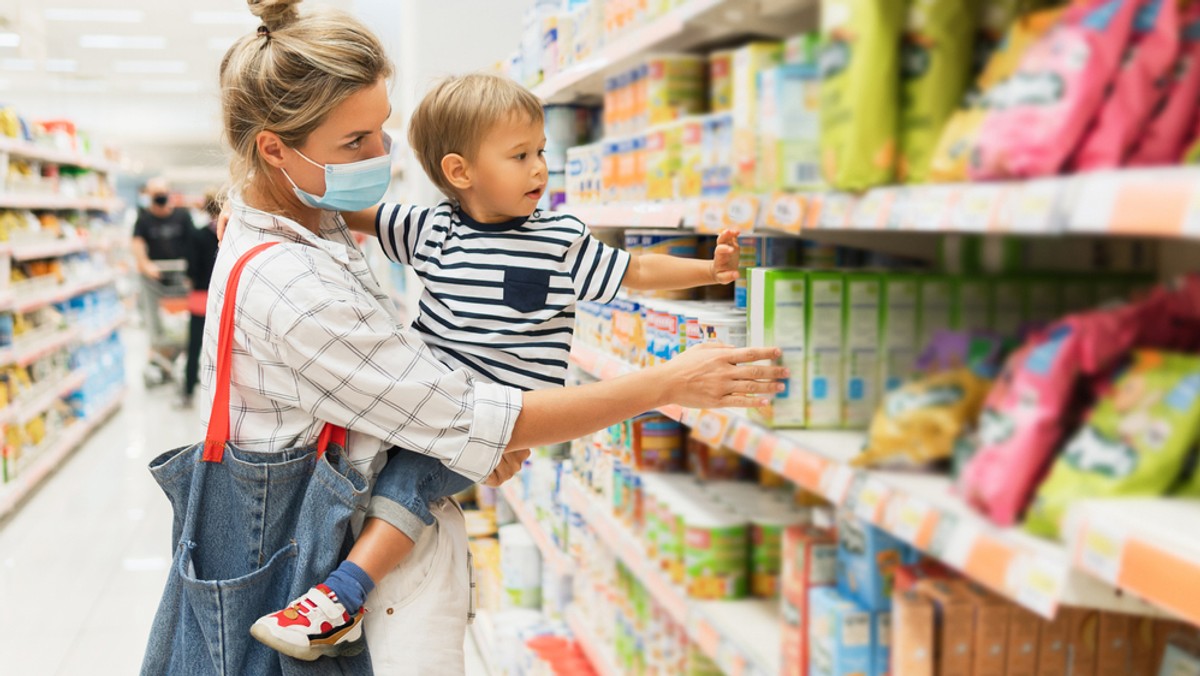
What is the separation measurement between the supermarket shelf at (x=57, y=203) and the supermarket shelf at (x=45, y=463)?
1474mm

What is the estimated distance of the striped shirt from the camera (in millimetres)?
1856

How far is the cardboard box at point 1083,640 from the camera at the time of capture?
1.12 meters

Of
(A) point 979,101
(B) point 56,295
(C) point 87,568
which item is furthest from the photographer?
(B) point 56,295

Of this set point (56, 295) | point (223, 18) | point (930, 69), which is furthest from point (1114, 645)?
point (223, 18)

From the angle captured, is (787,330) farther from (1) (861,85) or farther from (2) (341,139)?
(2) (341,139)

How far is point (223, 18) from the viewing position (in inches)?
465

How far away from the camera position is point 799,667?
140 centimetres

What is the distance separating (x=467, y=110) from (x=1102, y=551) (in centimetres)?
134

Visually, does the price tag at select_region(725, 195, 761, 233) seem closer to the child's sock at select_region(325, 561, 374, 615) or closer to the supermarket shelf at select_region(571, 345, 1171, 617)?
the supermarket shelf at select_region(571, 345, 1171, 617)

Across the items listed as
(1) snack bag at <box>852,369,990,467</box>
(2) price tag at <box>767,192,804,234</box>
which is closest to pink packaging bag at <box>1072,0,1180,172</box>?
(1) snack bag at <box>852,369,990,467</box>

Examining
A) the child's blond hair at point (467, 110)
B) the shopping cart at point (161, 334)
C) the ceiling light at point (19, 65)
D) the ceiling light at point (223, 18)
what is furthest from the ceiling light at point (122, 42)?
the child's blond hair at point (467, 110)

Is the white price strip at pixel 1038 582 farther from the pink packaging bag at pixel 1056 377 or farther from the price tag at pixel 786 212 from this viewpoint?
the price tag at pixel 786 212

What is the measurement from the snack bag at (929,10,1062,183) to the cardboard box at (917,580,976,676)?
0.46 m

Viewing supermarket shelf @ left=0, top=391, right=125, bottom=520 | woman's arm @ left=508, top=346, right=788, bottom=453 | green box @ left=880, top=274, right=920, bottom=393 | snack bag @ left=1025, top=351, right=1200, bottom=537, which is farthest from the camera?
supermarket shelf @ left=0, top=391, right=125, bottom=520
